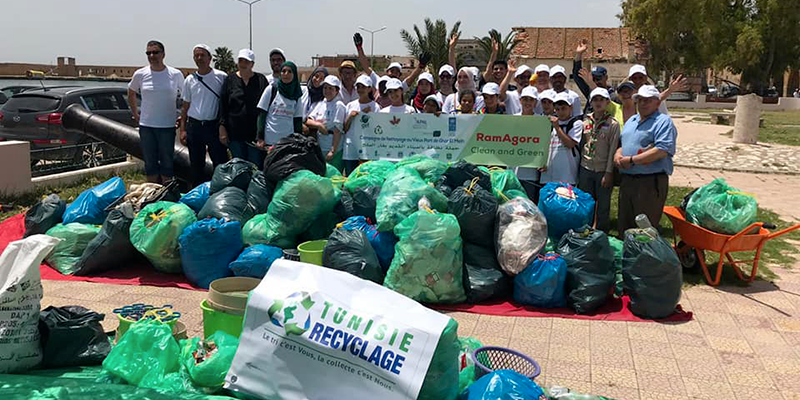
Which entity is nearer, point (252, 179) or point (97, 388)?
point (97, 388)

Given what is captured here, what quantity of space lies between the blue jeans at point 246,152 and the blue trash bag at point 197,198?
88cm

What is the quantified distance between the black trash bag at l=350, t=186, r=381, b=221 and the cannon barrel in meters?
2.87

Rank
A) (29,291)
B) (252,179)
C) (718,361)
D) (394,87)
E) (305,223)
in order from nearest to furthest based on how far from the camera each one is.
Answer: (29,291) → (718,361) → (305,223) → (252,179) → (394,87)

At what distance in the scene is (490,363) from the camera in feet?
11.7

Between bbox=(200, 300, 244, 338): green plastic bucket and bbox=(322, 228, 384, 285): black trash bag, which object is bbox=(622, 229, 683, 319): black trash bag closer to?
bbox=(322, 228, 384, 285): black trash bag

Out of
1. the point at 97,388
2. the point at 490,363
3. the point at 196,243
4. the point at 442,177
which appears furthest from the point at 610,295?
the point at 97,388

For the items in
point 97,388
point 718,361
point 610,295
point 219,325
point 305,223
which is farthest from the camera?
point 305,223

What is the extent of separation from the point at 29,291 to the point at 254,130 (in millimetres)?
4094

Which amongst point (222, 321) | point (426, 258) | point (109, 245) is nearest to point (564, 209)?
point (426, 258)

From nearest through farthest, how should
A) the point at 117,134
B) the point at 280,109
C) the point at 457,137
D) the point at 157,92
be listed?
the point at 280,109
the point at 457,137
the point at 157,92
the point at 117,134

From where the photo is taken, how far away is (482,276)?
517 cm

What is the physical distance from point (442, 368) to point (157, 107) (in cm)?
574

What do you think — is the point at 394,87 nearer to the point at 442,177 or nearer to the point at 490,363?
the point at 442,177

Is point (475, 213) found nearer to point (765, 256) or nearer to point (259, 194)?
point (259, 194)
